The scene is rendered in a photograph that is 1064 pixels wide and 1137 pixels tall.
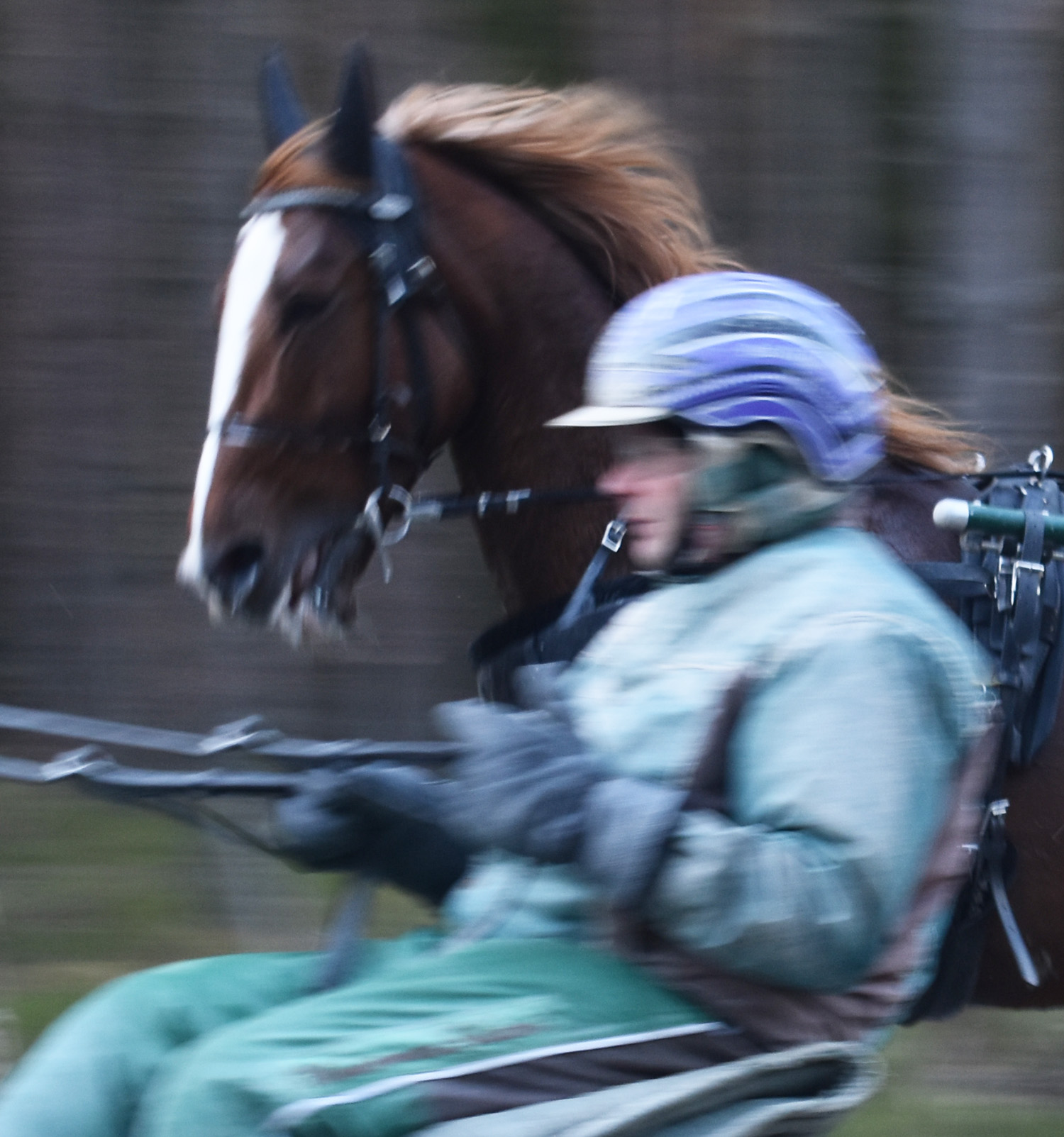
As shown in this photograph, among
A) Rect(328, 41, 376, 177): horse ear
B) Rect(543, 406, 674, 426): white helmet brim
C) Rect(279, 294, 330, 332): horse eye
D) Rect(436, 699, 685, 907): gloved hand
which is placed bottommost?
Rect(436, 699, 685, 907): gloved hand

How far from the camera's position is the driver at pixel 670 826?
1640 mm

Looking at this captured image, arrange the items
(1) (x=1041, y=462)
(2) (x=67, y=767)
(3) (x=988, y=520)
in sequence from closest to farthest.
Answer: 1. (2) (x=67, y=767)
2. (3) (x=988, y=520)
3. (1) (x=1041, y=462)

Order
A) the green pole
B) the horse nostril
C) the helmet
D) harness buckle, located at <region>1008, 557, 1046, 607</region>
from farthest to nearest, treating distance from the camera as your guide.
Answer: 1. the horse nostril
2. harness buckle, located at <region>1008, 557, 1046, 607</region>
3. the green pole
4. the helmet

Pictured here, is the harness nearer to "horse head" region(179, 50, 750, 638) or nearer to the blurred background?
"horse head" region(179, 50, 750, 638)

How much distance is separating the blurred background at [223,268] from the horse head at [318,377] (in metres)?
1.66

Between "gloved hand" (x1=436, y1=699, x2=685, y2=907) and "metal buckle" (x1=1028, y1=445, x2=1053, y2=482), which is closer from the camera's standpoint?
"gloved hand" (x1=436, y1=699, x2=685, y2=907)

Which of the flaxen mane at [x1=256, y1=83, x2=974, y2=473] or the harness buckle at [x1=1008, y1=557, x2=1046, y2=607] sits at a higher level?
the flaxen mane at [x1=256, y1=83, x2=974, y2=473]

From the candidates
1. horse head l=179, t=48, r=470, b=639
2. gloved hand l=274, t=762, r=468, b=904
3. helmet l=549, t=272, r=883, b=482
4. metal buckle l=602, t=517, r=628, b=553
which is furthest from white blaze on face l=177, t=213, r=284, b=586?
helmet l=549, t=272, r=883, b=482

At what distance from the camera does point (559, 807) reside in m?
1.69

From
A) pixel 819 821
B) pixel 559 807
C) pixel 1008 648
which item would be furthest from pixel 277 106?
pixel 819 821

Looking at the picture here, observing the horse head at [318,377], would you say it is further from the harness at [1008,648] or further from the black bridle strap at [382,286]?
the harness at [1008,648]

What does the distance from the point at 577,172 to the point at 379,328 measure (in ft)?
1.52

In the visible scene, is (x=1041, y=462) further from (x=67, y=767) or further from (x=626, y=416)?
(x=67, y=767)

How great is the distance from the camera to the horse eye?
2.73 meters
